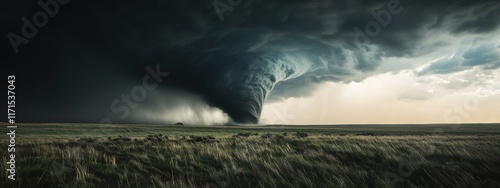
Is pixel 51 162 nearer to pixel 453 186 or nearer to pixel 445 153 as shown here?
pixel 453 186

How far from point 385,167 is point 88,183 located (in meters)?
Answer: 9.48

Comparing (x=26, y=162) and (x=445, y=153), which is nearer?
(x=26, y=162)

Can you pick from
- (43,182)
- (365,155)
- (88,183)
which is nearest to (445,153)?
(365,155)

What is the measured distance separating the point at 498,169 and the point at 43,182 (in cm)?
1239

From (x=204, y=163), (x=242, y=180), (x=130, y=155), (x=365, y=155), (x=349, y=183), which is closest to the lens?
(x=349, y=183)

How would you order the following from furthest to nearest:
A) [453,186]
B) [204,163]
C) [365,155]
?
[365,155] → [204,163] → [453,186]

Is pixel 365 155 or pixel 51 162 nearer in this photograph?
pixel 51 162

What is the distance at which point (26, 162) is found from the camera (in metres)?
11.0

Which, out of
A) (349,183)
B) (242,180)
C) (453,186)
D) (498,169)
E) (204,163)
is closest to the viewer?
(453,186)

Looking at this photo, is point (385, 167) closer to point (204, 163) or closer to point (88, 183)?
point (204, 163)

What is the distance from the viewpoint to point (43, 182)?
8188mm

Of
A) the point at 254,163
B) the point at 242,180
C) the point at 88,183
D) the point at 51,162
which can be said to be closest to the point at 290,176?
the point at 242,180

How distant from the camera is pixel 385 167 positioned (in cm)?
1131

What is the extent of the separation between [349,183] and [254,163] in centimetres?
375
